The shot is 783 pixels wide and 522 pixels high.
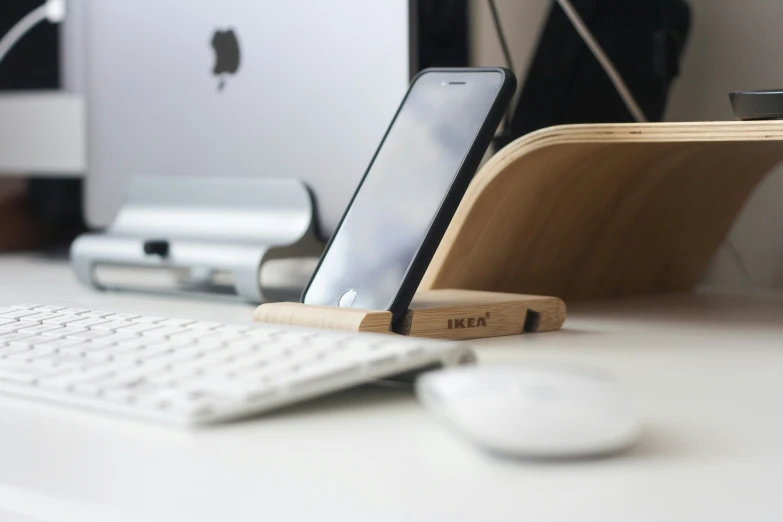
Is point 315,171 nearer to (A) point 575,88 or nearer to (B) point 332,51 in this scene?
(B) point 332,51

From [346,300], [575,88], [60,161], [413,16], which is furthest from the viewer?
[60,161]

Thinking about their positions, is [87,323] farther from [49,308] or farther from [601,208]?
[601,208]

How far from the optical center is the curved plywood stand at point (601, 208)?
74 cm

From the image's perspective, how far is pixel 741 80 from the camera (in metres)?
1.10

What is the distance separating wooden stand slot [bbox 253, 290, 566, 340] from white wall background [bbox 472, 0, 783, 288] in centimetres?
48

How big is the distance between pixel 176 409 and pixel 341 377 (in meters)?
0.08

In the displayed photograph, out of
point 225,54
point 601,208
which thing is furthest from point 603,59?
point 225,54

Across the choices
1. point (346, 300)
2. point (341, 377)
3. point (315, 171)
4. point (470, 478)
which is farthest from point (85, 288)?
point (470, 478)

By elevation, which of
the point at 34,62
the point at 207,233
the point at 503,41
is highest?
the point at 503,41

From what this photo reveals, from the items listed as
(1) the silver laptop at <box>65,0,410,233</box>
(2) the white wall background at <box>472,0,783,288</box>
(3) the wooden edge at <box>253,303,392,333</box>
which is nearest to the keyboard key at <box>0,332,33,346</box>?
(3) the wooden edge at <box>253,303,392,333</box>

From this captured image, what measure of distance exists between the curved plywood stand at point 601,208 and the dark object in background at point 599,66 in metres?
0.11

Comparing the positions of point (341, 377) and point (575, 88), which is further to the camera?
point (575, 88)

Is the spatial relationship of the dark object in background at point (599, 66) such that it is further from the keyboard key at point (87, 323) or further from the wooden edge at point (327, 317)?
the keyboard key at point (87, 323)

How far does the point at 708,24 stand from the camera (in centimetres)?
112
